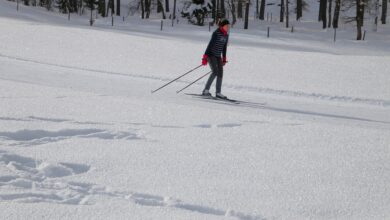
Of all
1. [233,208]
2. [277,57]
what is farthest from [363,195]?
[277,57]

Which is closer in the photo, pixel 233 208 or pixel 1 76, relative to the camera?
pixel 233 208

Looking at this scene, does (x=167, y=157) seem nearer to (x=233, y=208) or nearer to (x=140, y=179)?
(x=140, y=179)

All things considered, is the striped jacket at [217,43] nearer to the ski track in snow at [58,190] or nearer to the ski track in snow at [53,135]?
the ski track in snow at [53,135]

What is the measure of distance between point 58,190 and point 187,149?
1.87 meters

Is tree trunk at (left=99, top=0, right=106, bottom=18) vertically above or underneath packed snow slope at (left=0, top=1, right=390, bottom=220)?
above

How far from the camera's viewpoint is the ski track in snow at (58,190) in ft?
12.7

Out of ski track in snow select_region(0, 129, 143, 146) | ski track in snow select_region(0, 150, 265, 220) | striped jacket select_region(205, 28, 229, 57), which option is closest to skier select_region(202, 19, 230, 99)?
striped jacket select_region(205, 28, 229, 57)

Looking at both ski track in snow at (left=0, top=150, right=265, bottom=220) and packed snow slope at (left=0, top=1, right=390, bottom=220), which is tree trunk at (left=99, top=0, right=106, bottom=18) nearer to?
packed snow slope at (left=0, top=1, right=390, bottom=220)

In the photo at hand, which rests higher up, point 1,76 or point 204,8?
point 204,8

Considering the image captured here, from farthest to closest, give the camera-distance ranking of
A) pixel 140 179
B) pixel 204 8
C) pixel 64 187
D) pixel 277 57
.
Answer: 1. pixel 204 8
2. pixel 277 57
3. pixel 140 179
4. pixel 64 187

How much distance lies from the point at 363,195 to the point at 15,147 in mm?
3714

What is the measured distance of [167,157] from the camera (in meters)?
5.22

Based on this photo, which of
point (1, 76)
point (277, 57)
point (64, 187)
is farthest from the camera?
point (277, 57)

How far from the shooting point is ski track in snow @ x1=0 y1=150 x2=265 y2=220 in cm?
388
